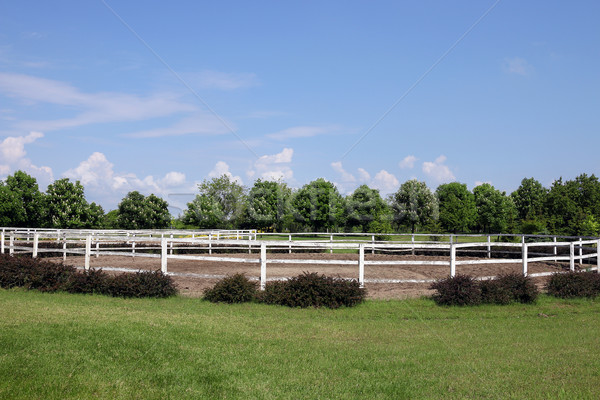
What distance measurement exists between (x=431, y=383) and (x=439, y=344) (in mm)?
2059

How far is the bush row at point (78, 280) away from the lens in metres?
12.9

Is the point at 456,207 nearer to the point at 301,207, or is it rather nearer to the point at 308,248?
the point at 301,207

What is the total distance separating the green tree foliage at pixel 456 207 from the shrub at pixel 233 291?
6937 centimetres

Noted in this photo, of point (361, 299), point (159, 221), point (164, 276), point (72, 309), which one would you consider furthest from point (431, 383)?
point (159, 221)

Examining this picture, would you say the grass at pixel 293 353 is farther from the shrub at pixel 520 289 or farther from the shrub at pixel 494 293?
the shrub at pixel 520 289

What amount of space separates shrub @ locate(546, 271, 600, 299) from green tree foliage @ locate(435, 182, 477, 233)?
65.8 metres

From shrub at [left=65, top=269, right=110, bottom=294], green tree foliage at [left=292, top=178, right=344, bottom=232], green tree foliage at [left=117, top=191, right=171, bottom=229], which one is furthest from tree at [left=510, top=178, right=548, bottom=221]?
shrub at [left=65, top=269, right=110, bottom=294]

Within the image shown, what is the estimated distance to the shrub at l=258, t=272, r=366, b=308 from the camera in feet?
38.0

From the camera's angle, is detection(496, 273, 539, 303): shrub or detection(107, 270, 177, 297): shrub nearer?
detection(496, 273, 539, 303): shrub

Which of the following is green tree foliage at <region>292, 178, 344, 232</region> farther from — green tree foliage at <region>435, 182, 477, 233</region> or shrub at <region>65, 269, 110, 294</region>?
shrub at <region>65, 269, 110, 294</region>

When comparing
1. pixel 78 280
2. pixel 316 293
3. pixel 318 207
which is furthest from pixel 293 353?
pixel 318 207

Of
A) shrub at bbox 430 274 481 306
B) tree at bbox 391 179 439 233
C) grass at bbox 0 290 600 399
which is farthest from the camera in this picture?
tree at bbox 391 179 439 233

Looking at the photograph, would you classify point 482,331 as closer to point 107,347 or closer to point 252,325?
point 252,325

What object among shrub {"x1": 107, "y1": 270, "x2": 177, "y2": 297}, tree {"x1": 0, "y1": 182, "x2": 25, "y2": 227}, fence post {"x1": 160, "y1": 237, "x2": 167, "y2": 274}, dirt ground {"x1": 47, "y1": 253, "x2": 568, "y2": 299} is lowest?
dirt ground {"x1": 47, "y1": 253, "x2": 568, "y2": 299}
